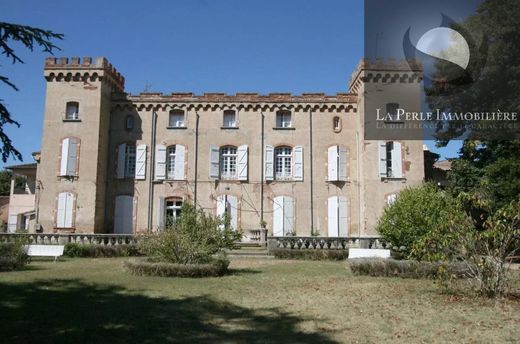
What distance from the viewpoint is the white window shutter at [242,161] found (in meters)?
28.6

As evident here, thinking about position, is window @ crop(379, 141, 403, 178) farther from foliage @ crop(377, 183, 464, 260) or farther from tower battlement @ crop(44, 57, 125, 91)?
tower battlement @ crop(44, 57, 125, 91)

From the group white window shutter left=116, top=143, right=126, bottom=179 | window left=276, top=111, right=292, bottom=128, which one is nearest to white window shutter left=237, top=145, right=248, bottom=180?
window left=276, top=111, right=292, bottom=128

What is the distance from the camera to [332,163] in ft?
92.9

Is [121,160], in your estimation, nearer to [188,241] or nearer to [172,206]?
[172,206]

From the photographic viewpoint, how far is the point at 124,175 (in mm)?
28812

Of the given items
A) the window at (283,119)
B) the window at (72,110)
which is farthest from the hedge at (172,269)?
the window at (72,110)

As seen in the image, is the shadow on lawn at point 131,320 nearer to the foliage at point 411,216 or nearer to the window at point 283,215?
the foliage at point 411,216

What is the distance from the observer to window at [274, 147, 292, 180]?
2892 centimetres

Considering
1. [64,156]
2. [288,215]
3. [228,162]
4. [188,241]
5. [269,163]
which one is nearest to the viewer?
[188,241]

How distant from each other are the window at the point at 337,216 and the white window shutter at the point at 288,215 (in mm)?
2084

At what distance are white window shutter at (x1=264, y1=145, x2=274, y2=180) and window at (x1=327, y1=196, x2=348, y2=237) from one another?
367 cm

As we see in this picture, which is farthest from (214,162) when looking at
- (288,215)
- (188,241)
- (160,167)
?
(188,241)

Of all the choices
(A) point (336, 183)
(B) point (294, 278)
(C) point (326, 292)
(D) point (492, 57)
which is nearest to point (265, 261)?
(B) point (294, 278)

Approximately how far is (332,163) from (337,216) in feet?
9.93
